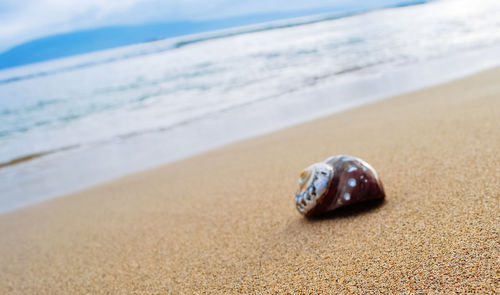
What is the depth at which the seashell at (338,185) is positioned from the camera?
1.77 meters

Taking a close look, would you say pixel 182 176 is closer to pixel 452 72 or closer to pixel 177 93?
pixel 452 72

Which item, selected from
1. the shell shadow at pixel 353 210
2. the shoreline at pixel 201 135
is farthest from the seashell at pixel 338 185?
the shoreline at pixel 201 135

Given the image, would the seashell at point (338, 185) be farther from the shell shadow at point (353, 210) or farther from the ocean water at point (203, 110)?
the ocean water at point (203, 110)

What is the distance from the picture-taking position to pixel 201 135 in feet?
19.0

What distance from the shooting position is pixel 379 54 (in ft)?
33.9

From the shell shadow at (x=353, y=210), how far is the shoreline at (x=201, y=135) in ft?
10.2

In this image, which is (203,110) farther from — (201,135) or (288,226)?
(288,226)

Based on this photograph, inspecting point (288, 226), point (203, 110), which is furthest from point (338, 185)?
point (203, 110)

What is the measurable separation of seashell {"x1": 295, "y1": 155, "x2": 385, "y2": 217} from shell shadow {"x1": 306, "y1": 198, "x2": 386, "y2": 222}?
0.04m

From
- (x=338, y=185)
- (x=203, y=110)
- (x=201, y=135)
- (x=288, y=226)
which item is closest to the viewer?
(x=338, y=185)

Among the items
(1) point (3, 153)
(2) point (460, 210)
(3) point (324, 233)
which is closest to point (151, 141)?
(1) point (3, 153)

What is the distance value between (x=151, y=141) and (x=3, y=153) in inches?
128

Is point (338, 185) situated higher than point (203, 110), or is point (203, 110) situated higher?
point (338, 185)

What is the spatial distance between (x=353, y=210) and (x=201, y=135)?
414 centimetres
